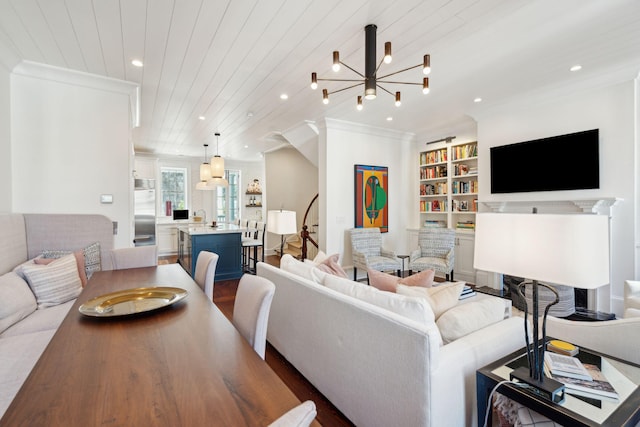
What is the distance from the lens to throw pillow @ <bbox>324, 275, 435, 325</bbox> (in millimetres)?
1437

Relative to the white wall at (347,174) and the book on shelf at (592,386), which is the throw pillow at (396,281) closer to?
the book on shelf at (592,386)

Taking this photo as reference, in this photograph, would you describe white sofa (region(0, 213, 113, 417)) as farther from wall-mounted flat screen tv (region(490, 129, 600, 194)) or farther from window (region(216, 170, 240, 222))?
window (region(216, 170, 240, 222))

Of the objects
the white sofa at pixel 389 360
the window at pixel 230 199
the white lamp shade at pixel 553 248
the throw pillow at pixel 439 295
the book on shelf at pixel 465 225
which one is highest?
the window at pixel 230 199

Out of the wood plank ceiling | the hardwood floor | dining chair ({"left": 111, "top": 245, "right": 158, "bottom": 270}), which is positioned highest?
the wood plank ceiling

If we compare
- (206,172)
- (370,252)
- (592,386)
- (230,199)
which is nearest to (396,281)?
(592,386)

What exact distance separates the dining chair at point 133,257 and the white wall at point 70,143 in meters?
1.05

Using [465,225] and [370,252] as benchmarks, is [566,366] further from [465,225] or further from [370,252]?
[465,225]

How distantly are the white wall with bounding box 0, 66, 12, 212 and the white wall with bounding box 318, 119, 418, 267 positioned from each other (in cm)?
372

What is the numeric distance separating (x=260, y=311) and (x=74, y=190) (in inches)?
128

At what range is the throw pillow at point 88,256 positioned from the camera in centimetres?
284

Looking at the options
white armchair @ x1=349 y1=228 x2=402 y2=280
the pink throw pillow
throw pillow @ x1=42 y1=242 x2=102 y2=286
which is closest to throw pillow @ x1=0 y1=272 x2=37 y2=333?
throw pillow @ x1=42 y1=242 x2=102 y2=286

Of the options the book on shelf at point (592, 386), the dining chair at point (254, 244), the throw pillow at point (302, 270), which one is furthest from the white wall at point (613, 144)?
the dining chair at point (254, 244)

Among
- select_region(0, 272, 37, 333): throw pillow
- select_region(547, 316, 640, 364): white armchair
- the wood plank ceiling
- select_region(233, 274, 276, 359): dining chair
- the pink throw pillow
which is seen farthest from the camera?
the pink throw pillow

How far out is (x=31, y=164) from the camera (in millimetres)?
3068
